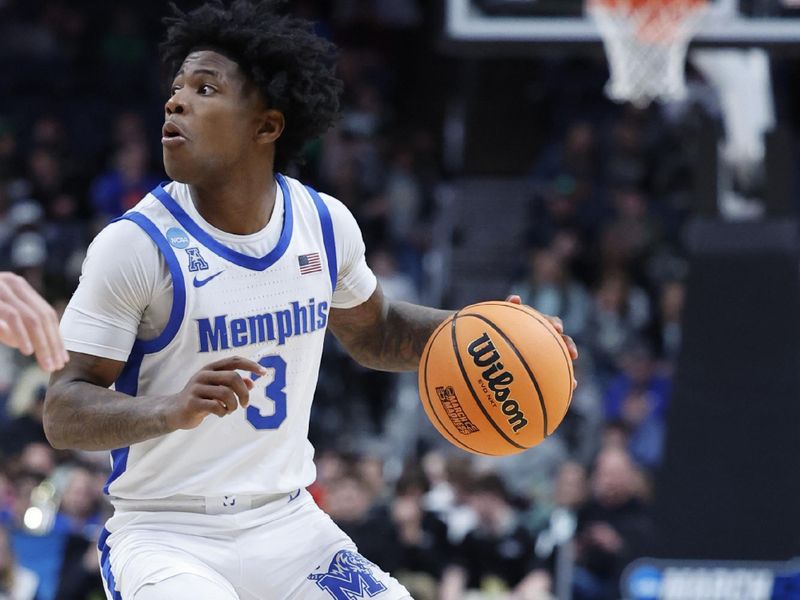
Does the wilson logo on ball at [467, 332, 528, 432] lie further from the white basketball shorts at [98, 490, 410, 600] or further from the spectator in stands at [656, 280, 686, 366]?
the spectator in stands at [656, 280, 686, 366]

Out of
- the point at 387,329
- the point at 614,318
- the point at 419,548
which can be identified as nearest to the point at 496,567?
the point at 419,548

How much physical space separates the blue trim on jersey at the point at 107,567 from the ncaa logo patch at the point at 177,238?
0.88 meters

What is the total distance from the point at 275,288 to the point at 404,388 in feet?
24.7

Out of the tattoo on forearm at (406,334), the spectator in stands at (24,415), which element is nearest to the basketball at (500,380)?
the tattoo on forearm at (406,334)

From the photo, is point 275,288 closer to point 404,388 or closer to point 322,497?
point 322,497

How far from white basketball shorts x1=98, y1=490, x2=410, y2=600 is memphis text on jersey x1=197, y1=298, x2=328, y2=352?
1.60 ft

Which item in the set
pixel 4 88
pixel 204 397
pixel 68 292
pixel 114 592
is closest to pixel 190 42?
pixel 204 397

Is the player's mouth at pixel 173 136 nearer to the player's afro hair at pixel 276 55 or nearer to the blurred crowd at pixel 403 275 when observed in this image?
the player's afro hair at pixel 276 55

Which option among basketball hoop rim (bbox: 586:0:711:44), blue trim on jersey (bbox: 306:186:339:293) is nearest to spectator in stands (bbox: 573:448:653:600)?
basketball hoop rim (bbox: 586:0:711:44)

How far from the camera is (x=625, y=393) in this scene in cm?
1130

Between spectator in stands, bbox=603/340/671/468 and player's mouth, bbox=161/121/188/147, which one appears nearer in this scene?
player's mouth, bbox=161/121/188/147

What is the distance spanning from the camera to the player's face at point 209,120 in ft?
14.2

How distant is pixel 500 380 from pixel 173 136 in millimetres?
1222

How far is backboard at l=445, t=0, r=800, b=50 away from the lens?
8.81 m
